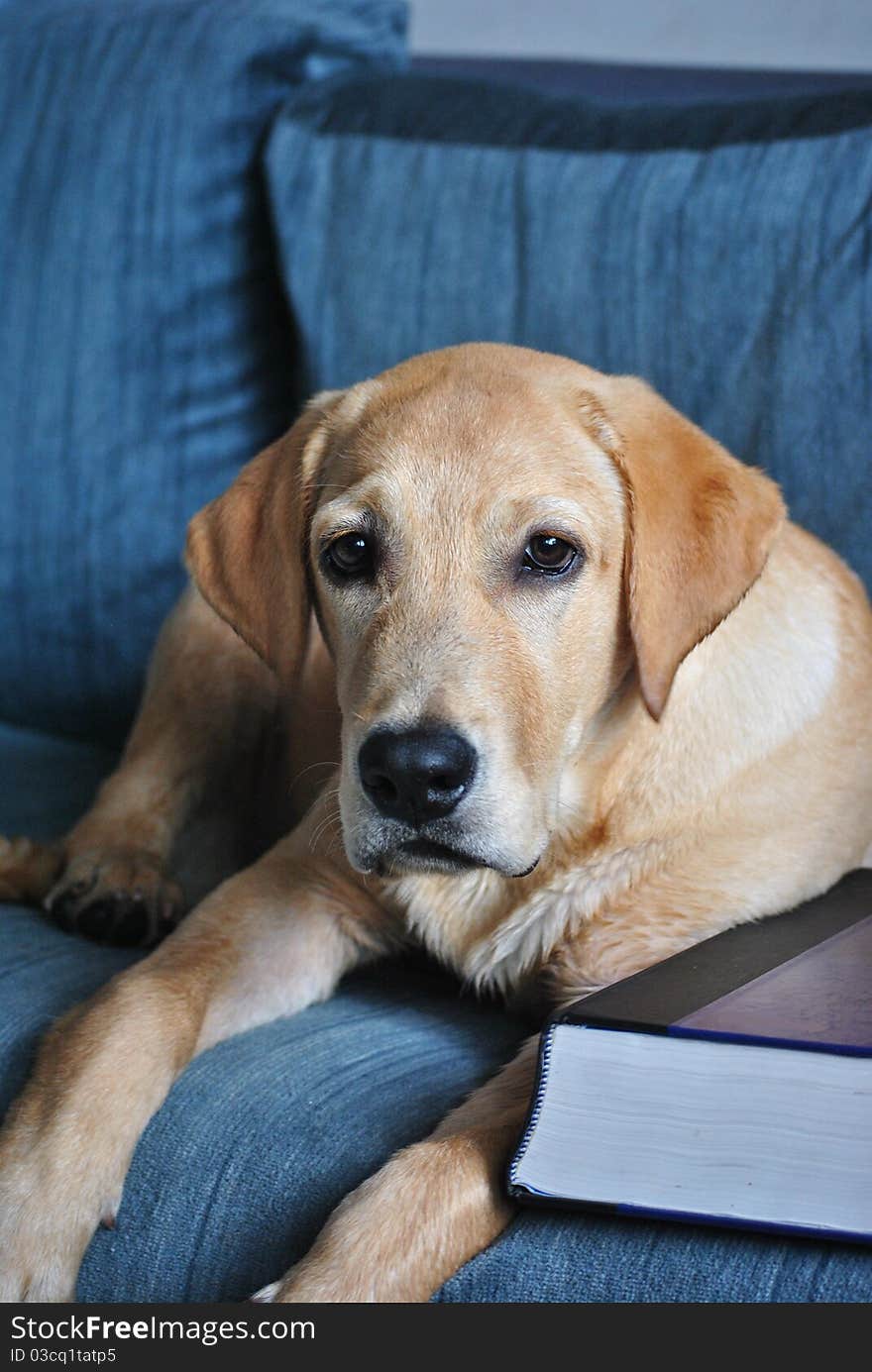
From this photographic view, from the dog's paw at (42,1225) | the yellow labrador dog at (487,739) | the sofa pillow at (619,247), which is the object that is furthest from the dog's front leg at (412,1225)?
the sofa pillow at (619,247)

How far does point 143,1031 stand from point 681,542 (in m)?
0.88

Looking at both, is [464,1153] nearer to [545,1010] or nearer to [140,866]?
[545,1010]

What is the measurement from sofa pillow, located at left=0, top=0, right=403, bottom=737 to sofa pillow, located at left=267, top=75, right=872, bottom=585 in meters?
0.19

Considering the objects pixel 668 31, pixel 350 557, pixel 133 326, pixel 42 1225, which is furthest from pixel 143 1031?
pixel 668 31

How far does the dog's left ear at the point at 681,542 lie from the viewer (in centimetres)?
171

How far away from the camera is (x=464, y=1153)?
1.46 m

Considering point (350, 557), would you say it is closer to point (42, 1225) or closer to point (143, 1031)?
point (143, 1031)

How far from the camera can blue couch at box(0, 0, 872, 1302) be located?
65.5 inches

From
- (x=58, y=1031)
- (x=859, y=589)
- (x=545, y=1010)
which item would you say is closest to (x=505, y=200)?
(x=859, y=589)

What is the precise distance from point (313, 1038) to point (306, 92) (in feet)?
6.91

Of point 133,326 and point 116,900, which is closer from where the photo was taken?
point 116,900

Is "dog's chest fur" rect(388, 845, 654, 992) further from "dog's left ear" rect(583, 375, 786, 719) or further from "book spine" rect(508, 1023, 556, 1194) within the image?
"book spine" rect(508, 1023, 556, 1194)

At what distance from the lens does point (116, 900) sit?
223 cm

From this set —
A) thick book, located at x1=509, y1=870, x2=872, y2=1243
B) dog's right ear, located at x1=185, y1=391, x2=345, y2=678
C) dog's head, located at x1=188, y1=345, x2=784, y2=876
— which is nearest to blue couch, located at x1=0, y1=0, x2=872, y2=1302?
thick book, located at x1=509, y1=870, x2=872, y2=1243
